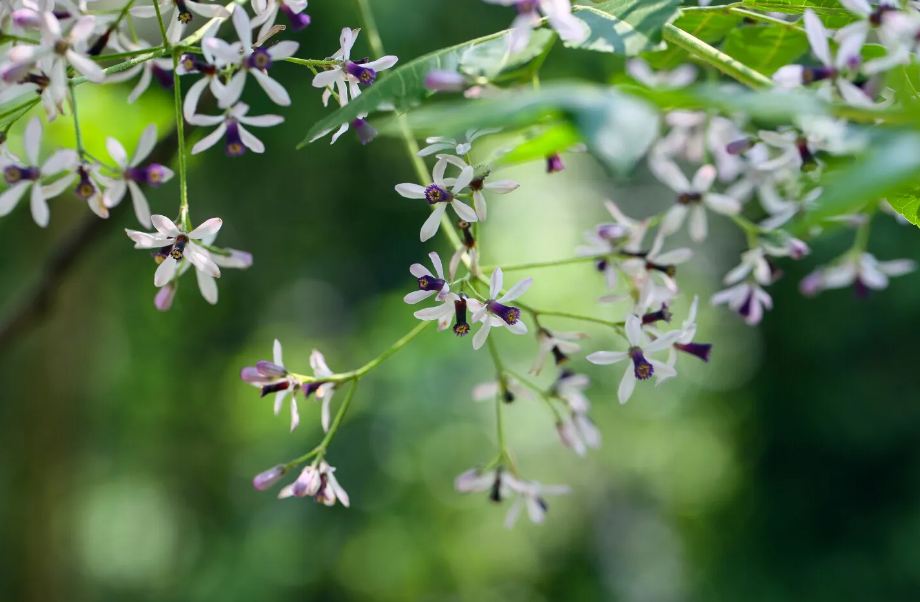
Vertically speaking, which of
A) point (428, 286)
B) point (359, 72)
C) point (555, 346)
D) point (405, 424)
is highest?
point (359, 72)

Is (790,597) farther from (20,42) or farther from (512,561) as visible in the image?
(20,42)

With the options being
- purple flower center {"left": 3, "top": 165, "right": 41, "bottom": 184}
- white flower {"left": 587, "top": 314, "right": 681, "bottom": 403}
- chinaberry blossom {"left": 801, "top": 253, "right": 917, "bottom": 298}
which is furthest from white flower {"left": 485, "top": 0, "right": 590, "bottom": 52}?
chinaberry blossom {"left": 801, "top": 253, "right": 917, "bottom": 298}

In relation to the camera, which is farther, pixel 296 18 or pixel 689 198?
pixel 689 198

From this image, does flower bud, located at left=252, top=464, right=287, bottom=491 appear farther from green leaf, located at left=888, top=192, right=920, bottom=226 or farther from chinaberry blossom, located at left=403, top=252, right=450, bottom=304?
green leaf, located at left=888, top=192, right=920, bottom=226

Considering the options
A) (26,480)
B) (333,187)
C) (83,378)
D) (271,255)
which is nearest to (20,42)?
(26,480)

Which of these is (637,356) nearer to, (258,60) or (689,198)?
(689,198)

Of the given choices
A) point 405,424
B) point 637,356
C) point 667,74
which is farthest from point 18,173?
point 405,424
